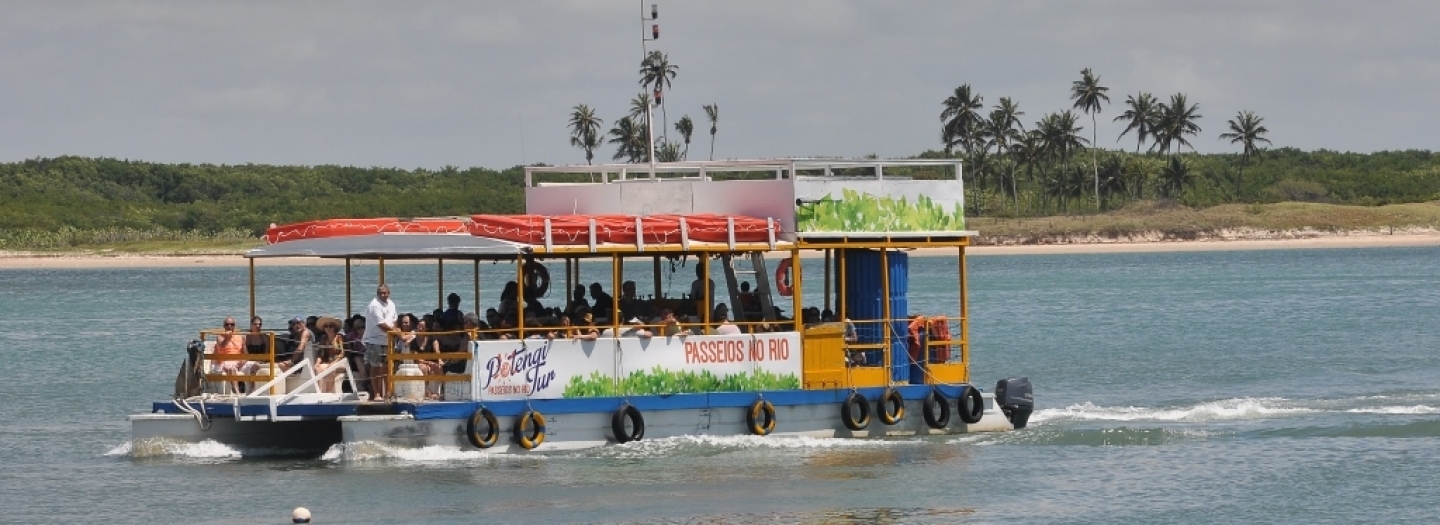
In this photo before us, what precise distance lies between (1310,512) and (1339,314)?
3296 cm

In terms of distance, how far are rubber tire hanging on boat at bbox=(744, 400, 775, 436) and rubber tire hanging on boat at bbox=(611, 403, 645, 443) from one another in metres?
1.14

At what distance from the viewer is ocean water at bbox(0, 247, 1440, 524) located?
65.0 ft

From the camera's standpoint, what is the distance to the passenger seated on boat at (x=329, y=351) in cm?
2156

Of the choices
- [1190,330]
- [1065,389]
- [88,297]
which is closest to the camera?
[1065,389]

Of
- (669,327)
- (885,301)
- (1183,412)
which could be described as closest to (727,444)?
(669,327)

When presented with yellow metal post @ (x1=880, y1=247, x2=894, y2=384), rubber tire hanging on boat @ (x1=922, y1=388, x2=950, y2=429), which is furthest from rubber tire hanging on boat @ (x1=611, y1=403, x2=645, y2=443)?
rubber tire hanging on boat @ (x1=922, y1=388, x2=950, y2=429)

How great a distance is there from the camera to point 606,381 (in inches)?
851

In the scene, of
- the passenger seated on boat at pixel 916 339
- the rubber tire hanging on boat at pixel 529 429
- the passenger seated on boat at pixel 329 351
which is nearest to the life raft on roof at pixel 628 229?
the rubber tire hanging on boat at pixel 529 429

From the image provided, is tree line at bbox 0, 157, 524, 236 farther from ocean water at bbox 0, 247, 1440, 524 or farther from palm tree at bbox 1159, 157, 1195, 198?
ocean water at bbox 0, 247, 1440, 524

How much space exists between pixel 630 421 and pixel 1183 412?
9135mm

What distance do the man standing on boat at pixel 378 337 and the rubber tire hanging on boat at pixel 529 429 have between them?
1309 millimetres

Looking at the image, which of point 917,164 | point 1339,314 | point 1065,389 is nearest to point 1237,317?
point 1339,314

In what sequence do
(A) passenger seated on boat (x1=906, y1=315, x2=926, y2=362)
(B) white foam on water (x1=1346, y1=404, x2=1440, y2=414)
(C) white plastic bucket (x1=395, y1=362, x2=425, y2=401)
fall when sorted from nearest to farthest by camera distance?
(C) white plastic bucket (x1=395, y1=362, x2=425, y2=401), (A) passenger seated on boat (x1=906, y1=315, x2=926, y2=362), (B) white foam on water (x1=1346, y1=404, x2=1440, y2=414)

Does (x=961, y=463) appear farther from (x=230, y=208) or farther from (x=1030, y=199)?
(x=1030, y=199)
